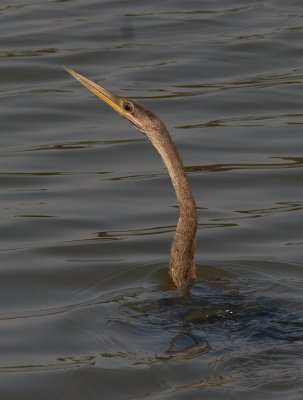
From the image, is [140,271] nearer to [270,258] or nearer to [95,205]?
[270,258]

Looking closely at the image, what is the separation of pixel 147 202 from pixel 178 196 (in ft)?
7.77

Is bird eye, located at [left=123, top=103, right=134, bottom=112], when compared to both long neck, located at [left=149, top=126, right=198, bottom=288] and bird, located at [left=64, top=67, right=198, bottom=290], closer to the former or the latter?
bird, located at [left=64, top=67, right=198, bottom=290]

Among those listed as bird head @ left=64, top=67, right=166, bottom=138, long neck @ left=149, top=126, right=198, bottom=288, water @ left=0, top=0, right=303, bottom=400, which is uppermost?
bird head @ left=64, top=67, right=166, bottom=138

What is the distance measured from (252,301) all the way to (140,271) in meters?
1.14

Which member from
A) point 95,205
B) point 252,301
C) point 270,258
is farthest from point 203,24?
point 252,301

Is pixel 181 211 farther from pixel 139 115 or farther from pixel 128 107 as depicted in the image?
pixel 128 107

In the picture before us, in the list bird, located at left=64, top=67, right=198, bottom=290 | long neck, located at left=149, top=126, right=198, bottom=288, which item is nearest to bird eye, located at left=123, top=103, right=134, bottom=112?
bird, located at left=64, top=67, right=198, bottom=290

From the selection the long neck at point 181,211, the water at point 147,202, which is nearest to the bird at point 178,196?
the long neck at point 181,211

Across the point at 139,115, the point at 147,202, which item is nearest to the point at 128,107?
the point at 139,115

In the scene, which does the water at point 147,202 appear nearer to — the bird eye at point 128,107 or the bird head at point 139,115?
the bird head at point 139,115

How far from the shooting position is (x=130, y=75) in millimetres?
13688

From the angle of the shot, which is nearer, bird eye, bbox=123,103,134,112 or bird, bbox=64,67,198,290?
bird, bbox=64,67,198,290

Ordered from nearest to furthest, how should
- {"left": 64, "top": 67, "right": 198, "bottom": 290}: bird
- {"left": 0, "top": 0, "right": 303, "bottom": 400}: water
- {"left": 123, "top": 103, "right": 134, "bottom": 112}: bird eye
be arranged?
{"left": 0, "top": 0, "right": 303, "bottom": 400}: water < {"left": 64, "top": 67, "right": 198, "bottom": 290}: bird < {"left": 123, "top": 103, "right": 134, "bottom": 112}: bird eye

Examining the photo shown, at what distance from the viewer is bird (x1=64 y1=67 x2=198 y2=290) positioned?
814cm
